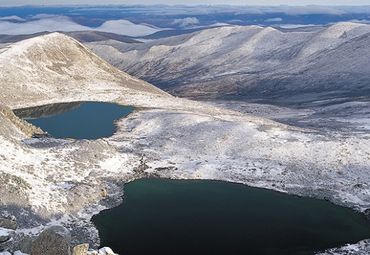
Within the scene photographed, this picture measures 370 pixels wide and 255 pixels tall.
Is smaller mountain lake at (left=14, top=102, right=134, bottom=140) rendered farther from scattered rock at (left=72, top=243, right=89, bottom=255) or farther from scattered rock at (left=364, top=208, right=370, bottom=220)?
scattered rock at (left=72, top=243, right=89, bottom=255)

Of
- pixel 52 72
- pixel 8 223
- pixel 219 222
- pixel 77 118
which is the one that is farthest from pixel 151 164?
pixel 52 72

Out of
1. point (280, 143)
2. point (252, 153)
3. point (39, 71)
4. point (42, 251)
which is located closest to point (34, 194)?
point (42, 251)

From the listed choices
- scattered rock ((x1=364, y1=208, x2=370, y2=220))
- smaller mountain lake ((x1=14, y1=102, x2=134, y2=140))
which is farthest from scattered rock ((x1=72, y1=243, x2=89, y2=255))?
smaller mountain lake ((x1=14, y1=102, x2=134, y2=140))

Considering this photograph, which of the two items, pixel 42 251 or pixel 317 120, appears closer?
pixel 42 251

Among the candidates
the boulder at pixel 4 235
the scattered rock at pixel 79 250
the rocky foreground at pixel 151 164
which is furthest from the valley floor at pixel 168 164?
the scattered rock at pixel 79 250

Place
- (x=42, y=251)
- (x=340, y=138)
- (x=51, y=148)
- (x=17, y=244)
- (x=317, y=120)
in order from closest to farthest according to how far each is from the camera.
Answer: (x=42, y=251) → (x=17, y=244) → (x=51, y=148) → (x=340, y=138) → (x=317, y=120)

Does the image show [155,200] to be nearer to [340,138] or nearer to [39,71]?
[340,138]

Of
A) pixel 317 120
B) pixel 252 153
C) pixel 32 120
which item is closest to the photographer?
pixel 252 153
